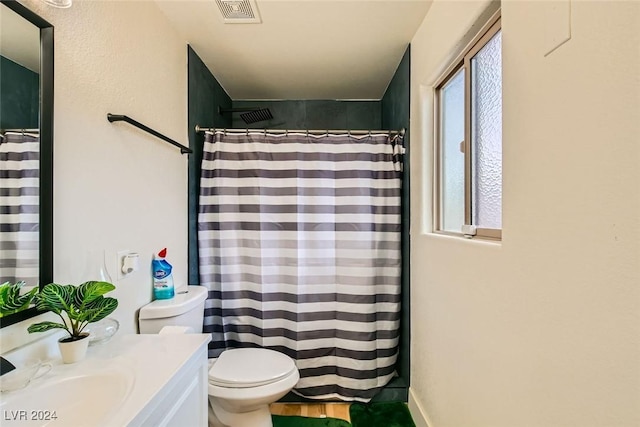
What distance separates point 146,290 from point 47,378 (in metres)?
0.67

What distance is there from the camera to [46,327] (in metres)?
0.86

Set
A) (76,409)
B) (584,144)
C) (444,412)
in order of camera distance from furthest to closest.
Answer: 1. (444,412)
2. (76,409)
3. (584,144)

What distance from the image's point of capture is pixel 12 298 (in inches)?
32.4

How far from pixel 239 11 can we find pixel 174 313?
1.51 meters

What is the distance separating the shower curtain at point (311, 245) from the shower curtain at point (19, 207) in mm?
1091

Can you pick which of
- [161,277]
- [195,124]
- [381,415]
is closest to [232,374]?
[161,277]

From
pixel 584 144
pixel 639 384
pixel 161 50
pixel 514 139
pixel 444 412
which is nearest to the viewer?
pixel 639 384

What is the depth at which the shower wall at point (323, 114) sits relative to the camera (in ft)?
9.66

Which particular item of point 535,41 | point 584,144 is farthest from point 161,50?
point 584,144

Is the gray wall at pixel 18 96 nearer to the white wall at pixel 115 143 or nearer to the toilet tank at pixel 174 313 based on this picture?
the white wall at pixel 115 143

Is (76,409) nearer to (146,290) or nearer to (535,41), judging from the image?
(146,290)

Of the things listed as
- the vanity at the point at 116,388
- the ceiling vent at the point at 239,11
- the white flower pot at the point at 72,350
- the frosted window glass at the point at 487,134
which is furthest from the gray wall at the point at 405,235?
the white flower pot at the point at 72,350

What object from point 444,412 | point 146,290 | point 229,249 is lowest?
point 444,412

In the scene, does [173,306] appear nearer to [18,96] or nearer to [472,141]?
[18,96]
